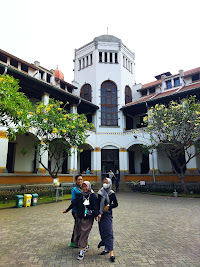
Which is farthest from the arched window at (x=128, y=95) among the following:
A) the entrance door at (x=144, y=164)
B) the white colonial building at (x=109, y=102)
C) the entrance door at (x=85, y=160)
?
the entrance door at (x=85, y=160)

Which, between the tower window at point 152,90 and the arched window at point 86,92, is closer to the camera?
the arched window at point 86,92

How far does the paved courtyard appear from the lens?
4160 millimetres

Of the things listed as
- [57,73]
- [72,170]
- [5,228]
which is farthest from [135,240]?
[57,73]

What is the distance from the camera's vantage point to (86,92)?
25.5m

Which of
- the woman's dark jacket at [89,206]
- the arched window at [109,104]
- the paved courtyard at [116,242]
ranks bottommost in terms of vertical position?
the paved courtyard at [116,242]

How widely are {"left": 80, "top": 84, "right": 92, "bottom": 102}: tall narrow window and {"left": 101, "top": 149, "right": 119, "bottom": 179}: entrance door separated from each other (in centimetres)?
700

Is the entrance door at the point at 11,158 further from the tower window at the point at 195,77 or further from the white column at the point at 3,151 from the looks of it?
the tower window at the point at 195,77

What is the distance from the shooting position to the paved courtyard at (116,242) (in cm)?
416

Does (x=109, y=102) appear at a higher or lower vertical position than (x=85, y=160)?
higher

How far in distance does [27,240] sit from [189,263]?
4097 millimetres

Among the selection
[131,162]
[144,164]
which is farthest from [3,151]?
[144,164]

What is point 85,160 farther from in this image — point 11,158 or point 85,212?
point 85,212

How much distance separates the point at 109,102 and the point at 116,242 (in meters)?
20.4

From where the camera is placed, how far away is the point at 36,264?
3.99 m
